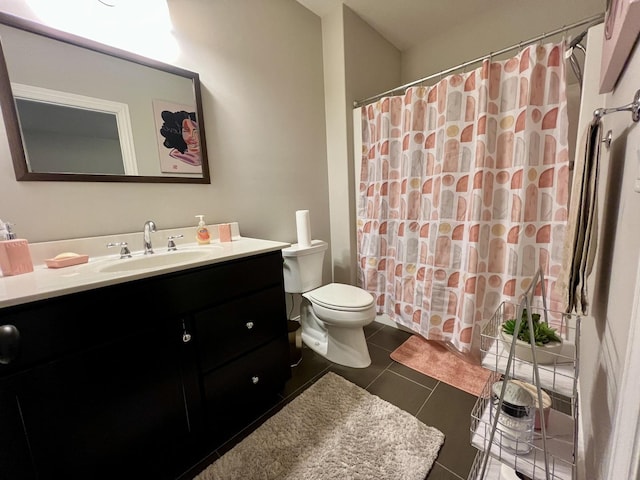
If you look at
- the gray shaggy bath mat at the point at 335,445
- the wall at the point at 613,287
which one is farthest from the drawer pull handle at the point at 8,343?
the wall at the point at 613,287

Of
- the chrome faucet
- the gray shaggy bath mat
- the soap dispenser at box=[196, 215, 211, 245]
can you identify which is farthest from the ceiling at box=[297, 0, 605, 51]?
the gray shaggy bath mat

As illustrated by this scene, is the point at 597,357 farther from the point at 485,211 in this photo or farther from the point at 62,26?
the point at 62,26

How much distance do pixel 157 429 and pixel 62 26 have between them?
1.63 m

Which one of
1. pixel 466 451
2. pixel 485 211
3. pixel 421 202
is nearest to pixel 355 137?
pixel 421 202

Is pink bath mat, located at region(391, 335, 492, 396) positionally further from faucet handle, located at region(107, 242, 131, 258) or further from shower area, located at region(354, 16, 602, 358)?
faucet handle, located at region(107, 242, 131, 258)

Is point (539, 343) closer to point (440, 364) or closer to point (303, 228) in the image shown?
point (440, 364)

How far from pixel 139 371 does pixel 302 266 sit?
3.34 ft

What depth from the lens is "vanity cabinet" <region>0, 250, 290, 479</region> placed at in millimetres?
715

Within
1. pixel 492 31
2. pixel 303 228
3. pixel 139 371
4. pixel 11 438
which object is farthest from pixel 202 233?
pixel 492 31

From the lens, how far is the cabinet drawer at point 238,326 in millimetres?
1068

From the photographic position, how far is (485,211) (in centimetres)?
153

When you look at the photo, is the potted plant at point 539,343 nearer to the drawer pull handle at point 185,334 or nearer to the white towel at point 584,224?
the white towel at point 584,224

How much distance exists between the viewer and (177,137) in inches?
55.7

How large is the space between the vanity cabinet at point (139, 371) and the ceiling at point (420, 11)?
6.39 feet
